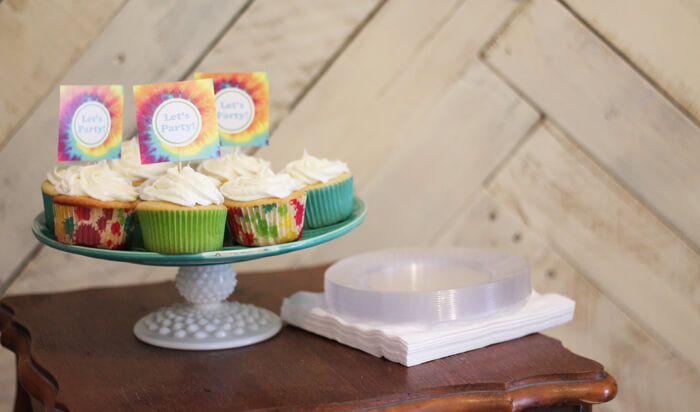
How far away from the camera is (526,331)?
1.06 m

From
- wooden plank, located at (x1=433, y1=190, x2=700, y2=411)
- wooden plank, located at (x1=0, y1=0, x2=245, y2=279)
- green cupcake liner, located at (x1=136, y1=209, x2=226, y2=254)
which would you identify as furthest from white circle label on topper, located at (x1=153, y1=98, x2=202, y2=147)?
wooden plank, located at (x1=433, y1=190, x2=700, y2=411)

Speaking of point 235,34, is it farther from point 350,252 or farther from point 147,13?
point 350,252

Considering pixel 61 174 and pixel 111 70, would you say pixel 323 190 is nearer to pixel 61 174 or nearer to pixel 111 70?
pixel 61 174

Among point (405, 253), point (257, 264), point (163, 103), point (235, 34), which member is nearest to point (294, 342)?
point (405, 253)

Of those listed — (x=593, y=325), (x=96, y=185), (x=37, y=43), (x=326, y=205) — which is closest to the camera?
(x=96, y=185)

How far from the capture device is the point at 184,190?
0.96 metres

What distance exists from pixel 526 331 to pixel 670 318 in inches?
33.7

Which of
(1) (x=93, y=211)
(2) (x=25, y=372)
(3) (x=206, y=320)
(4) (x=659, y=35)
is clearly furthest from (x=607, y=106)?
(2) (x=25, y=372)

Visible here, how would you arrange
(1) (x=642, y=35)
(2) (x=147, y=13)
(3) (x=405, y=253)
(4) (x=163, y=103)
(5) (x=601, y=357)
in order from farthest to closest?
(5) (x=601, y=357), (1) (x=642, y=35), (2) (x=147, y=13), (3) (x=405, y=253), (4) (x=163, y=103)

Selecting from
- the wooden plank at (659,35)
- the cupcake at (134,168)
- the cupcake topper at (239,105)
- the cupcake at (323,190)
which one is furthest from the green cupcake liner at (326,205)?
the wooden plank at (659,35)

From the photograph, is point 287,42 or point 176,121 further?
point 287,42

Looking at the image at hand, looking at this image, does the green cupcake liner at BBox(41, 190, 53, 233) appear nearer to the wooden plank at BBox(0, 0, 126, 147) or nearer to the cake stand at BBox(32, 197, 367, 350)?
the cake stand at BBox(32, 197, 367, 350)

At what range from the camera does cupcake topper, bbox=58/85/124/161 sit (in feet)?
3.40

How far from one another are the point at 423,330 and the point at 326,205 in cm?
25
